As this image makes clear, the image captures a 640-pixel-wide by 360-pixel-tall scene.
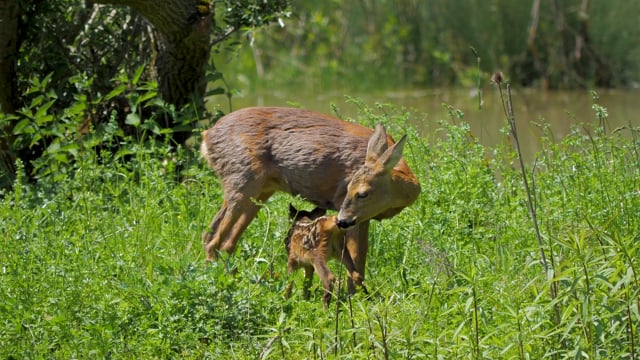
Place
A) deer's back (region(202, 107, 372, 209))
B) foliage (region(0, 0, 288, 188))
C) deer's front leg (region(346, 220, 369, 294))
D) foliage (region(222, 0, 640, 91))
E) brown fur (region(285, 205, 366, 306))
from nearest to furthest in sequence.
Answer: brown fur (region(285, 205, 366, 306))
deer's front leg (region(346, 220, 369, 294))
deer's back (region(202, 107, 372, 209))
foliage (region(0, 0, 288, 188))
foliage (region(222, 0, 640, 91))

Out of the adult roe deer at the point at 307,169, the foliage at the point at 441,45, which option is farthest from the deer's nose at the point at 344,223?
the foliage at the point at 441,45

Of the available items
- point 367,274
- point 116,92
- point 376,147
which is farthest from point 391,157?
point 116,92

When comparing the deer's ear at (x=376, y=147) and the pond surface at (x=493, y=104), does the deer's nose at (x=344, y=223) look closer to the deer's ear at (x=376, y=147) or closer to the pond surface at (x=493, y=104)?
the deer's ear at (x=376, y=147)

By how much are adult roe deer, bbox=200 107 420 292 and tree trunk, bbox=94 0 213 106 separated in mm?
1472

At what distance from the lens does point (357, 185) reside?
651 cm

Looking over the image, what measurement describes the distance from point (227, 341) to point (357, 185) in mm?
1179

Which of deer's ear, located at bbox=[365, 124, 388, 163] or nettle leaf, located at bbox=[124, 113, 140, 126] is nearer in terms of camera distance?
deer's ear, located at bbox=[365, 124, 388, 163]

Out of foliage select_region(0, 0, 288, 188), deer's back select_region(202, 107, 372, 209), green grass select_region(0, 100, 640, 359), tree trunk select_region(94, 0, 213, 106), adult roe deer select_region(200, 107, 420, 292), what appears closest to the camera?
green grass select_region(0, 100, 640, 359)

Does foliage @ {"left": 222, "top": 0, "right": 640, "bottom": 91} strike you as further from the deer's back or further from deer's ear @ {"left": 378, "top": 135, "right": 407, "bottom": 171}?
deer's ear @ {"left": 378, "top": 135, "right": 407, "bottom": 171}

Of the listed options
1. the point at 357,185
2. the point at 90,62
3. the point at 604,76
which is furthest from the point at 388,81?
the point at 357,185

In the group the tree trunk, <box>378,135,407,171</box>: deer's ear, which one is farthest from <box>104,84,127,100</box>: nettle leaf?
<box>378,135,407,171</box>: deer's ear

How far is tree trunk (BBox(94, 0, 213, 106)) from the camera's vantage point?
27.7 feet

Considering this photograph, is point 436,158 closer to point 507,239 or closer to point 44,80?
point 507,239

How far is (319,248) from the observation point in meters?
6.41
